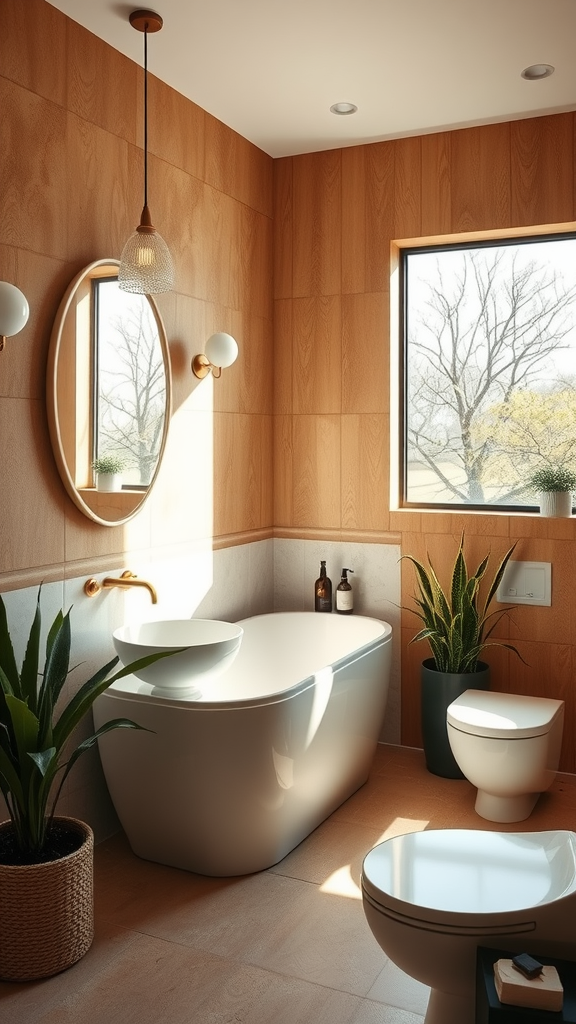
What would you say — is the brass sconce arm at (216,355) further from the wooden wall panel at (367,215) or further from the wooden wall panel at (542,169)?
the wooden wall panel at (542,169)

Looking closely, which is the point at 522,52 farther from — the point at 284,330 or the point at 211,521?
the point at 211,521

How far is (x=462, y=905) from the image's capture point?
178 cm

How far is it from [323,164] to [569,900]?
3.35 meters

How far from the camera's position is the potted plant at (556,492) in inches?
141

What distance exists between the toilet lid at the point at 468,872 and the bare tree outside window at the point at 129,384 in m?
1.60

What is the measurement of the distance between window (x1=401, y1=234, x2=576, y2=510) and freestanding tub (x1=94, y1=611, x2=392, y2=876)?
1315 mm

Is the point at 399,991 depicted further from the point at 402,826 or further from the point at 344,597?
the point at 344,597

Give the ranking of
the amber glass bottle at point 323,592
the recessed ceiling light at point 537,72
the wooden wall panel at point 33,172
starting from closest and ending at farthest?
the wooden wall panel at point 33,172, the recessed ceiling light at point 537,72, the amber glass bottle at point 323,592

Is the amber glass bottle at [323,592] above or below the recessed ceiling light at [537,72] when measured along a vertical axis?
below

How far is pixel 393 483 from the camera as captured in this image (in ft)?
13.1

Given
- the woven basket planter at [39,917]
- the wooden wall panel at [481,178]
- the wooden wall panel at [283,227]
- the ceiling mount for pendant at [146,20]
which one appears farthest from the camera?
the wooden wall panel at [283,227]

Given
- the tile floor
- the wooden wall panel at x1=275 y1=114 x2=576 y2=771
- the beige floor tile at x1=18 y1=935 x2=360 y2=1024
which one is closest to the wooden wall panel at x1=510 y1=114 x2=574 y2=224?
the wooden wall panel at x1=275 y1=114 x2=576 y2=771

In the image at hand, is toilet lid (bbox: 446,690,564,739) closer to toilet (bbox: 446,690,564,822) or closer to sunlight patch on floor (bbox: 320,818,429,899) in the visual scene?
toilet (bbox: 446,690,564,822)

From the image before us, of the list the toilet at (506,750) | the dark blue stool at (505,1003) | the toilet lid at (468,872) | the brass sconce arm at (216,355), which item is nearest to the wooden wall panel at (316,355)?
the brass sconce arm at (216,355)
